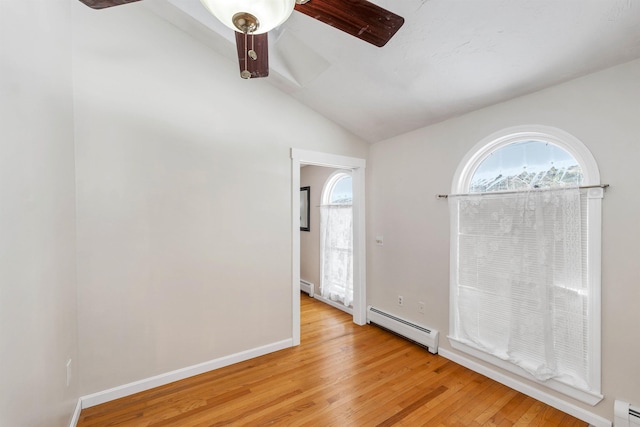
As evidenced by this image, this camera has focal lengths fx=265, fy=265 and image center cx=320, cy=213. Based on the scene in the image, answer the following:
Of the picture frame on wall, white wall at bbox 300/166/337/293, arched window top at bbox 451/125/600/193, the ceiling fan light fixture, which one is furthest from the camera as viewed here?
the picture frame on wall

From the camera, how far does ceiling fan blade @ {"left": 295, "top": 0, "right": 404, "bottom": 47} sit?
3.38 ft

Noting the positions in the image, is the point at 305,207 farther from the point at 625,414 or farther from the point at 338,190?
the point at 625,414

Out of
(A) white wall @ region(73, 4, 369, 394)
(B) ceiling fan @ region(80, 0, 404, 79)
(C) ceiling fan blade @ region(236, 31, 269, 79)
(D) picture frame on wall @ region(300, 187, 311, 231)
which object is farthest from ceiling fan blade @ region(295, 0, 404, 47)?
(D) picture frame on wall @ region(300, 187, 311, 231)

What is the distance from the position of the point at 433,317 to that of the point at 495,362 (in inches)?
23.4

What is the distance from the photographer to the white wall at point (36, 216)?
3.17 feet

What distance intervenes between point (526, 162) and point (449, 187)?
1.98ft

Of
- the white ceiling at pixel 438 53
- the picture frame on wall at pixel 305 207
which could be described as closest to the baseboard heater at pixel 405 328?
the picture frame on wall at pixel 305 207

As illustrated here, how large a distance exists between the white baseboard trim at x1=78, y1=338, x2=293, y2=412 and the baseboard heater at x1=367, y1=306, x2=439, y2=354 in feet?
3.54

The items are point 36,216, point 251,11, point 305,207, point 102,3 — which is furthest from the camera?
point 305,207

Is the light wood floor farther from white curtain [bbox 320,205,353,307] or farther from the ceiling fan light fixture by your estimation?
the ceiling fan light fixture

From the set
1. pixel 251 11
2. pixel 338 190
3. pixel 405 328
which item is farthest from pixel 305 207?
pixel 251 11

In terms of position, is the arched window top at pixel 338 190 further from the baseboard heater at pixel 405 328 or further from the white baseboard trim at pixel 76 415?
the white baseboard trim at pixel 76 415

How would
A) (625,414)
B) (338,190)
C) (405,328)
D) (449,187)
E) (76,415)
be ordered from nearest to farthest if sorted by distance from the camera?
(625,414), (76,415), (449,187), (405,328), (338,190)

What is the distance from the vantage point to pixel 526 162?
2141 millimetres
